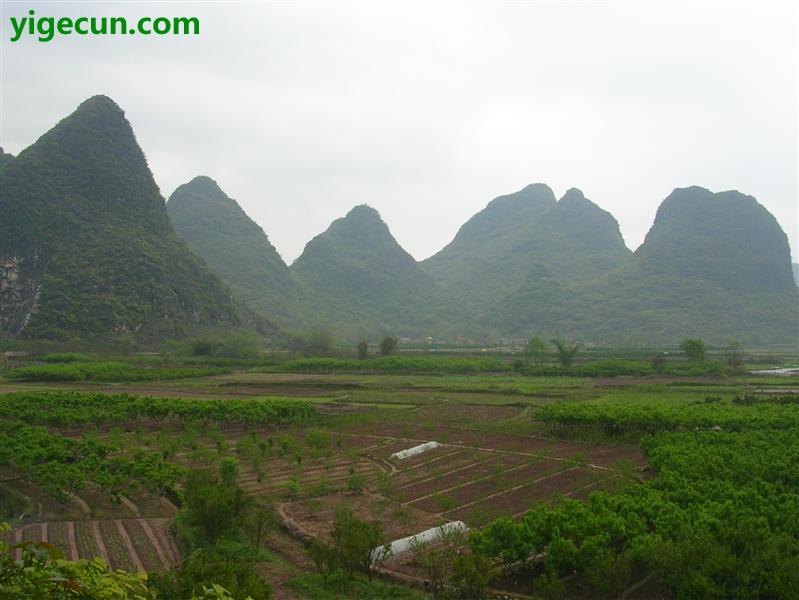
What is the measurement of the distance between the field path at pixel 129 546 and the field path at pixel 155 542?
18.0 inches

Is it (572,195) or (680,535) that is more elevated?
(572,195)

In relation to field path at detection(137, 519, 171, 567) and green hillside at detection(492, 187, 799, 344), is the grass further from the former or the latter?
green hillside at detection(492, 187, 799, 344)

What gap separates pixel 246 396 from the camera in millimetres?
41656

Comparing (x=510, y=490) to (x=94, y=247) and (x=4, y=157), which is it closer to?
(x=94, y=247)

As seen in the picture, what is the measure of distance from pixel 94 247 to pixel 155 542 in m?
81.7

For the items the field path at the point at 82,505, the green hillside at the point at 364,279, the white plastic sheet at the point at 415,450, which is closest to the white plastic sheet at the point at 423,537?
the white plastic sheet at the point at 415,450

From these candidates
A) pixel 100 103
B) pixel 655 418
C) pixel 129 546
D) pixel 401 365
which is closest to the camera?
pixel 129 546

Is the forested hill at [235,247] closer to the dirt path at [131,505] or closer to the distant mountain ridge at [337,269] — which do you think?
the distant mountain ridge at [337,269]

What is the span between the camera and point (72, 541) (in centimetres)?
1505

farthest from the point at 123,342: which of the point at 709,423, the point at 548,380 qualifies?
the point at 709,423

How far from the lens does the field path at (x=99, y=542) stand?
1386cm

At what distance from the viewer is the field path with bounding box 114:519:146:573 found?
44.6 ft

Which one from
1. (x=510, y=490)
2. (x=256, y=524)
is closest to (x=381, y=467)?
(x=510, y=490)

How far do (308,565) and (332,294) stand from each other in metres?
144
